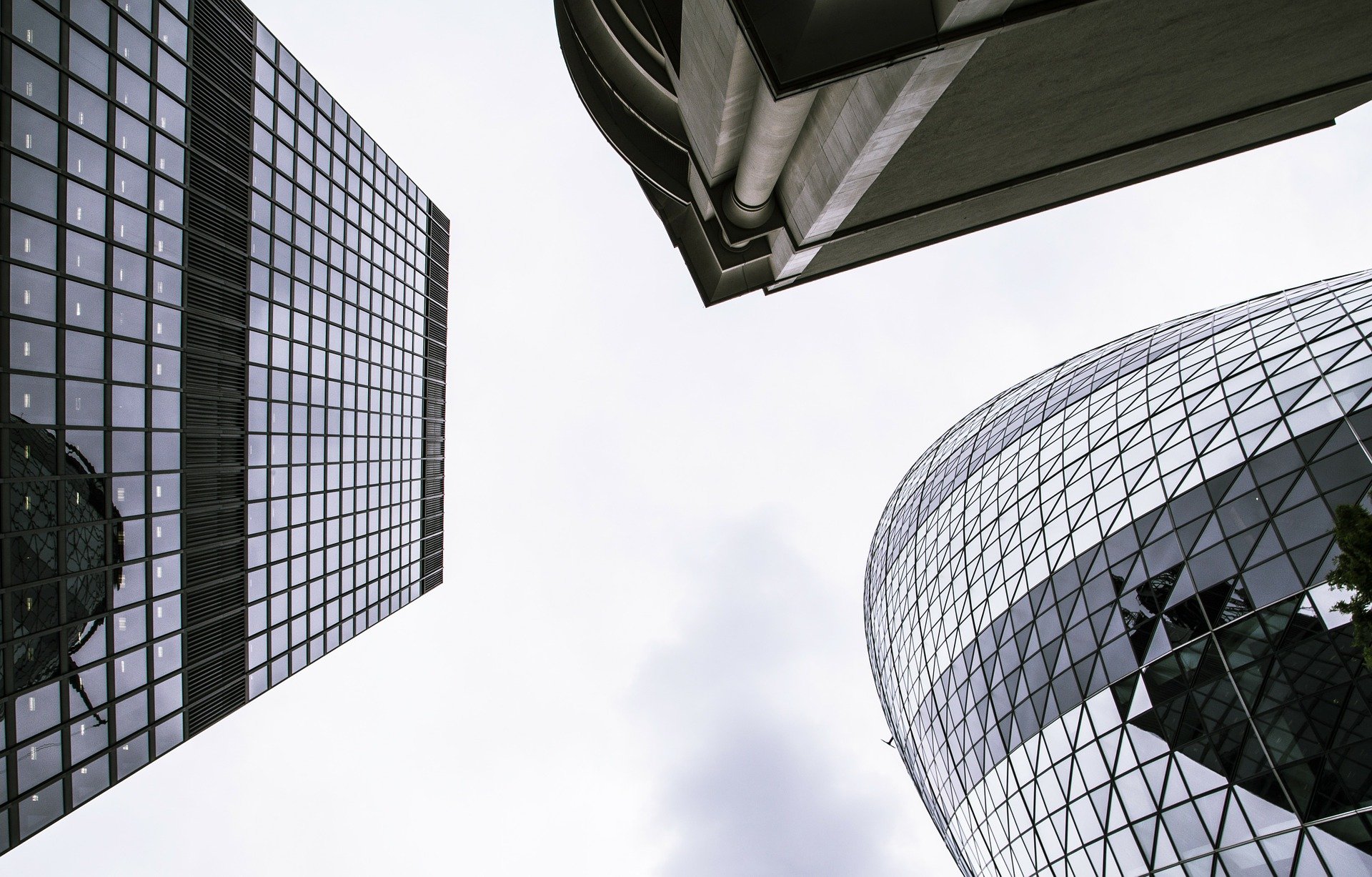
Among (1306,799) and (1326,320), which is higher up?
(1326,320)

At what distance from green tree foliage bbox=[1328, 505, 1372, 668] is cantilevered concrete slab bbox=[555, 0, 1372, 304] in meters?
10.2

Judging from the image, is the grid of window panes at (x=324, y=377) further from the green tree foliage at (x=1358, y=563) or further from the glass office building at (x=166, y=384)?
the green tree foliage at (x=1358, y=563)

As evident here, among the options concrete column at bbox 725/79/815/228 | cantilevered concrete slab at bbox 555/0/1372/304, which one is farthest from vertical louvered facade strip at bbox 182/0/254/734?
concrete column at bbox 725/79/815/228

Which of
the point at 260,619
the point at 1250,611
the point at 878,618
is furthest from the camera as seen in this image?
the point at 878,618

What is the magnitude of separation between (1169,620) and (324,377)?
3615 centimetres

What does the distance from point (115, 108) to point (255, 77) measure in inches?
317

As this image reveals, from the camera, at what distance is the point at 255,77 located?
76.2 ft

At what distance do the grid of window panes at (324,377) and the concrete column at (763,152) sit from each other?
17571mm

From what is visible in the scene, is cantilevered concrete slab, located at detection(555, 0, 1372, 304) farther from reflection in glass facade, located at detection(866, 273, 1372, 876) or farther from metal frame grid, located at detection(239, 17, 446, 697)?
metal frame grid, located at detection(239, 17, 446, 697)

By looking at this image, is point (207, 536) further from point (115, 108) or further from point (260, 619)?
point (115, 108)

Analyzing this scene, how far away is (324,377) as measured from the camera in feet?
88.9

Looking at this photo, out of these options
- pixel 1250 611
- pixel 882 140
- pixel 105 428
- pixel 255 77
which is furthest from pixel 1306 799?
pixel 255 77

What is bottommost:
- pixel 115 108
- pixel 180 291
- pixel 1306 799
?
pixel 1306 799

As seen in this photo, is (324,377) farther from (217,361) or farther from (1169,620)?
(1169,620)
